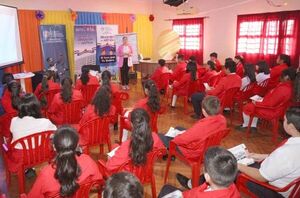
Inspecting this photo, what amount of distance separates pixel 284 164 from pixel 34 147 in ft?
7.07

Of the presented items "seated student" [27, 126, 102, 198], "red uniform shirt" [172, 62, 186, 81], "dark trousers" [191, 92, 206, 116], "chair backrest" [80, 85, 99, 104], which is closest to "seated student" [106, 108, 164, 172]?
"seated student" [27, 126, 102, 198]

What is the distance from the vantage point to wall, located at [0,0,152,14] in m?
6.96

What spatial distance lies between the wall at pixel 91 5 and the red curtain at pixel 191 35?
4.42ft

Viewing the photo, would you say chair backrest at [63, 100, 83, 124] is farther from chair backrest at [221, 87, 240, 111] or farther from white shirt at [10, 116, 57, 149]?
chair backrest at [221, 87, 240, 111]

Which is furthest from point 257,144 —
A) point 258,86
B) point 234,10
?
point 234,10

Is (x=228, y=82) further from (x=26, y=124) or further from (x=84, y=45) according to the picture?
(x=84, y=45)

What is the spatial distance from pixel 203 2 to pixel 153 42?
258 centimetres

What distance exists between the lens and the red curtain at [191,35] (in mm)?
8734

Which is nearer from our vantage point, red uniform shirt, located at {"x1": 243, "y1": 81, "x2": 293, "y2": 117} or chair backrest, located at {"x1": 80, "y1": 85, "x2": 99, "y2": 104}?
red uniform shirt, located at {"x1": 243, "y1": 81, "x2": 293, "y2": 117}

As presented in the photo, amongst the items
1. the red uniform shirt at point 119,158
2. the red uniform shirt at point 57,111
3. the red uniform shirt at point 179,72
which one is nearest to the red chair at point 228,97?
the red uniform shirt at point 179,72

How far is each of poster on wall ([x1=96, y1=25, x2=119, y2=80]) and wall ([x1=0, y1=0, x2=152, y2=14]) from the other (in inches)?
30.0

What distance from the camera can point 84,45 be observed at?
7.99 m

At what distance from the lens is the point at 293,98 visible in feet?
13.0

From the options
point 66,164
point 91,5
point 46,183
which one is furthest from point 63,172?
point 91,5
